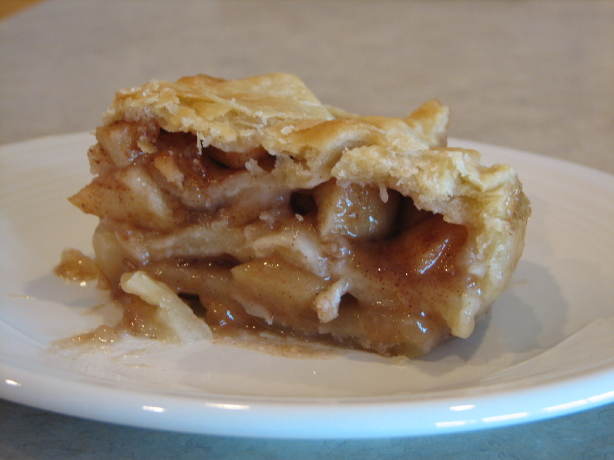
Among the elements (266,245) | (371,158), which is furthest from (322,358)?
(371,158)

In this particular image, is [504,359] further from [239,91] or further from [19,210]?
[19,210]

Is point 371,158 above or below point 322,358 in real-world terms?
above

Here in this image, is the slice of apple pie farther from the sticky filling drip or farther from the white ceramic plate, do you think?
the white ceramic plate

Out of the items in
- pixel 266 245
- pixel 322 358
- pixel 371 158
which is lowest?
pixel 322 358

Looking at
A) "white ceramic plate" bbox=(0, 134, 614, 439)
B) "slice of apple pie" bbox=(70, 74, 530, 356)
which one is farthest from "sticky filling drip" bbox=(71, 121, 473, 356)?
"white ceramic plate" bbox=(0, 134, 614, 439)

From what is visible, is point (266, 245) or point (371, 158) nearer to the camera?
point (371, 158)

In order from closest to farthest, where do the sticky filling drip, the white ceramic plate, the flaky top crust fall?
the white ceramic plate, the flaky top crust, the sticky filling drip

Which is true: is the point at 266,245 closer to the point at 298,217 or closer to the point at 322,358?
the point at 298,217

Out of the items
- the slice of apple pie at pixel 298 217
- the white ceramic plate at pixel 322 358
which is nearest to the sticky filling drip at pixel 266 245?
the slice of apple pie at pixel 298 217
